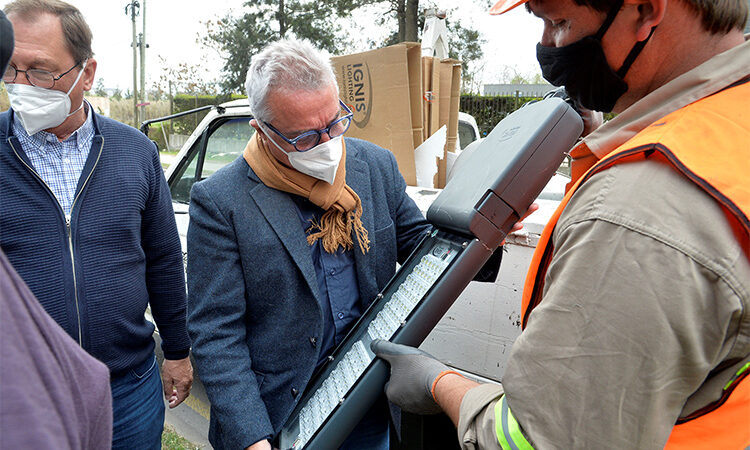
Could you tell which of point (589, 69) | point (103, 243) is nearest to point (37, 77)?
point (103, 243)

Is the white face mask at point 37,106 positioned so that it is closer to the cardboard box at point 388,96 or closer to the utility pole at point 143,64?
the cardboard box at point 388,96

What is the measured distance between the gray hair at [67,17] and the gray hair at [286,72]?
74 cm

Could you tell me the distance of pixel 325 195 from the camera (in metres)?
1.51

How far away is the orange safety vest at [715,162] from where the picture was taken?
0.67 m

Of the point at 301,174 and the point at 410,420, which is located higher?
the point at 301,174

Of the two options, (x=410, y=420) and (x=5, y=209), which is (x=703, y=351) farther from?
(x=5, y=209)

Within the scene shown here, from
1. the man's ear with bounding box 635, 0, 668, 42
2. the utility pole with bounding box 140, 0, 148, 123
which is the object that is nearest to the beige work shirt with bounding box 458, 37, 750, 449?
the man's ear with bounding box 635, 0, 668, 42

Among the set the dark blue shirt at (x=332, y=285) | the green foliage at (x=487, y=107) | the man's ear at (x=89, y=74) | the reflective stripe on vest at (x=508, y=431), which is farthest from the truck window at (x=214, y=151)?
the green foliage at (x=487, y=107)

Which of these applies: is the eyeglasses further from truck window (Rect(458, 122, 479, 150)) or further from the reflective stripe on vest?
truck window (Rect(458, 122, 479, 150))

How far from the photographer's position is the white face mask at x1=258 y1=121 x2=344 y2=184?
150 centimetres

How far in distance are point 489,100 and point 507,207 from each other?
13.1 metres

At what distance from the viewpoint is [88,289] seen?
1633mm

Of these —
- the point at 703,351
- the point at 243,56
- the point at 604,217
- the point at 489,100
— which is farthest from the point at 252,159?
the point at 243,56

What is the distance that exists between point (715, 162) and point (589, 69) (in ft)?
1.16
